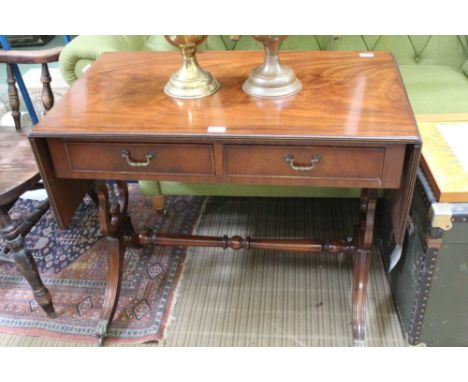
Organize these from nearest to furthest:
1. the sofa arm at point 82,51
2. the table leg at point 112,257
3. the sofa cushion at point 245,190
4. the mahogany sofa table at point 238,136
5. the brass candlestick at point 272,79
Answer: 1. the mahogany sofa table at point 238,136
2. the brass candlestick at point 272,79
3. the table leg at point 112,257
4. the sofa arm at point 82,51
5. the sofa cushion at point 245,190

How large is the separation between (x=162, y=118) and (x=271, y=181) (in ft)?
0.97

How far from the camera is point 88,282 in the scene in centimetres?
158

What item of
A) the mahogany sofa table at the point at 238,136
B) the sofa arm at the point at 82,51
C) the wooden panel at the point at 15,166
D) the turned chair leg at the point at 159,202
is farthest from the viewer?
the turned chair leg at the point at 159,202

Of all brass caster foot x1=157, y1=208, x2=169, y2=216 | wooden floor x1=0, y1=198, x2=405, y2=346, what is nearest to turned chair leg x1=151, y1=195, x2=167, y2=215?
brass caster foot x1=157, y1=208, x2=169, y2=216

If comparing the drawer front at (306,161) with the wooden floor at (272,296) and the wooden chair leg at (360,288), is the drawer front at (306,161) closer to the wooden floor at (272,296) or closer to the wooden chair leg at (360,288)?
the wooden chair leg at (360,288)

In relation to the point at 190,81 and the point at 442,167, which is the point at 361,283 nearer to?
the point at 442,167

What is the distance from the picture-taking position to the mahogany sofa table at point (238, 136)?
0.96 m

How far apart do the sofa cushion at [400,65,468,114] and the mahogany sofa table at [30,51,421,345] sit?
45cm

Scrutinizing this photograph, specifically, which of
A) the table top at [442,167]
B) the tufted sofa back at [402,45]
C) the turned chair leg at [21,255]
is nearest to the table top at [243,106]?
the table top at [442,167]

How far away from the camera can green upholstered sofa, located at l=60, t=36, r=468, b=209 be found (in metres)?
1.54

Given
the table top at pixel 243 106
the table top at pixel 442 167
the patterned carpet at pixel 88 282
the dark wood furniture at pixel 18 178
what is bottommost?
the patterned carpet at pixel 88 282

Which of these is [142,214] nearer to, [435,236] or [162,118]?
[162,118]

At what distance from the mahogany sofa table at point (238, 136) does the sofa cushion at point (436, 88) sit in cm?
45

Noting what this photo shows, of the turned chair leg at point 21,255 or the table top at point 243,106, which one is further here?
the turned chair leg at point 21,255
